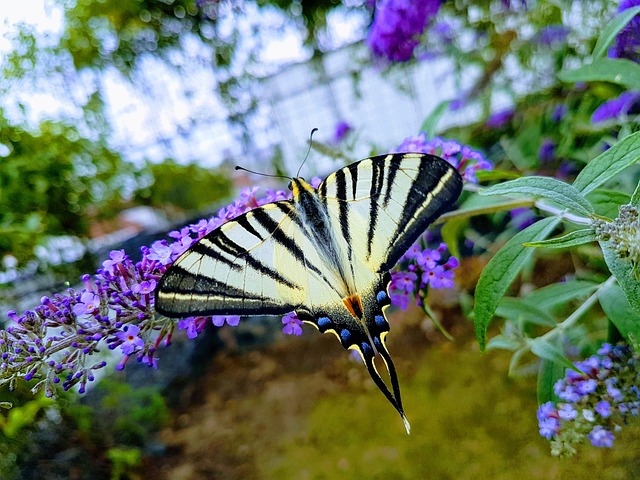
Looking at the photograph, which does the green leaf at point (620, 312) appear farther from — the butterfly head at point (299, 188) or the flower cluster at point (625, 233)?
the butterfly head at point (299, 188)

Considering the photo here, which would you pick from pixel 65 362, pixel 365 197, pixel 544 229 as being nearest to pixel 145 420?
pixel 65 362

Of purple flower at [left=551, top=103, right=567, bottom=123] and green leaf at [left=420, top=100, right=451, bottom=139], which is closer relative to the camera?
green leaf at [left=420, top=100, right=451, bottom=139]

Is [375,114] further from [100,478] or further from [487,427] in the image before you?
[100,478]

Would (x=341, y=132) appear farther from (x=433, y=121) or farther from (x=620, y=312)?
(x=620, y=312)

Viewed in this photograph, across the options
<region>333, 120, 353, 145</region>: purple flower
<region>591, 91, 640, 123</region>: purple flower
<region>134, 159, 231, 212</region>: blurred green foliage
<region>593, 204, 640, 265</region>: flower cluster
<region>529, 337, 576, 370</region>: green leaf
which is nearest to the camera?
<region>593, 204, 640, 265</region>: flower cluster

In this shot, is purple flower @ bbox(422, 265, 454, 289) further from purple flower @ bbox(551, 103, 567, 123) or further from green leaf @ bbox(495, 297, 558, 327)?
purple flower @ bbox(551, 103, 567, 123)

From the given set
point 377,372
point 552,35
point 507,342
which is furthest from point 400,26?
point 377,372

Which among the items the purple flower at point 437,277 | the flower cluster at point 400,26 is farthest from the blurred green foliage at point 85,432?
the flower cluster at point 400,26

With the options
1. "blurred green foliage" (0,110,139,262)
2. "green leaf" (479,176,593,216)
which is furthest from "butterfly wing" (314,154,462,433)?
"blurred green foliage" (0,110,139,262)
